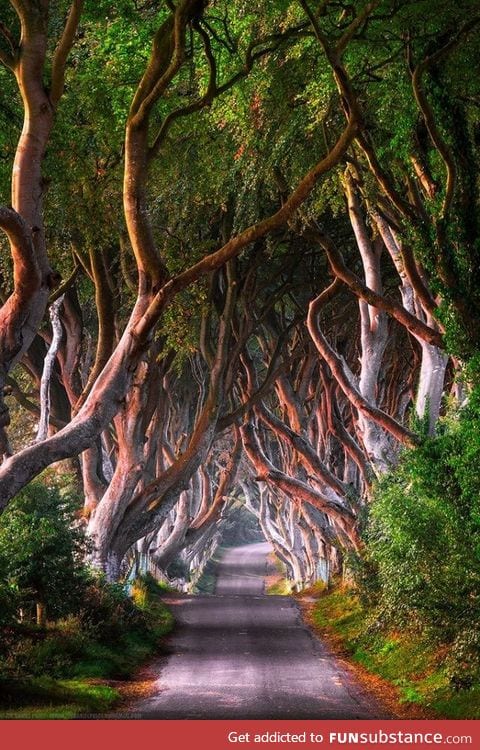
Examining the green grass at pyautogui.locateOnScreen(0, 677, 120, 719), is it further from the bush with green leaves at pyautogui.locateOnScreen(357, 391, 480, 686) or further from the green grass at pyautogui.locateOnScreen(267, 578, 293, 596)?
the green grass at pyautogui.locateOnScreen(267, 578, 293, 596)

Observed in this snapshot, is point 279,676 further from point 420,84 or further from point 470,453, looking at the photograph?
point 420,84

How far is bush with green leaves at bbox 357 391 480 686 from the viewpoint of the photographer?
1173 cm

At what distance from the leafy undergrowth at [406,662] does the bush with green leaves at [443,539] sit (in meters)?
0.41

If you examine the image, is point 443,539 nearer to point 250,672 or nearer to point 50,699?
point 250,672

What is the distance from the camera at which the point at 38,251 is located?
438 inches

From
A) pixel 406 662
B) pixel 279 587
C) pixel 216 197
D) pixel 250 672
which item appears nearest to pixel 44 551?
pixel 250 672

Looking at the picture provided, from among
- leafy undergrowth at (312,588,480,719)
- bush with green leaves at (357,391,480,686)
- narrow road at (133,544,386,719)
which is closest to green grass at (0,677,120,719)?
narrow road at (133,544,386,719)

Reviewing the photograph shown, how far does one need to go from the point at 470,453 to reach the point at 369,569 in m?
9.81

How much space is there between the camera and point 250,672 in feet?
52.1

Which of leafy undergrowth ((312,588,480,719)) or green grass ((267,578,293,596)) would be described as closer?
leafy undergrowth ((312,588,480,719))

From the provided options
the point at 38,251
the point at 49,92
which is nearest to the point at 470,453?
the point at 38,251

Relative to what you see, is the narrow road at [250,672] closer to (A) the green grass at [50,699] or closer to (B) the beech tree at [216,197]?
(A) the green grass at [50,699]

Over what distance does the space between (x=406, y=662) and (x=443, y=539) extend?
3.50 m

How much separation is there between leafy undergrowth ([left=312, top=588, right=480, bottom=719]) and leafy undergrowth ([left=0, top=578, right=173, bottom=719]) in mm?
4030
